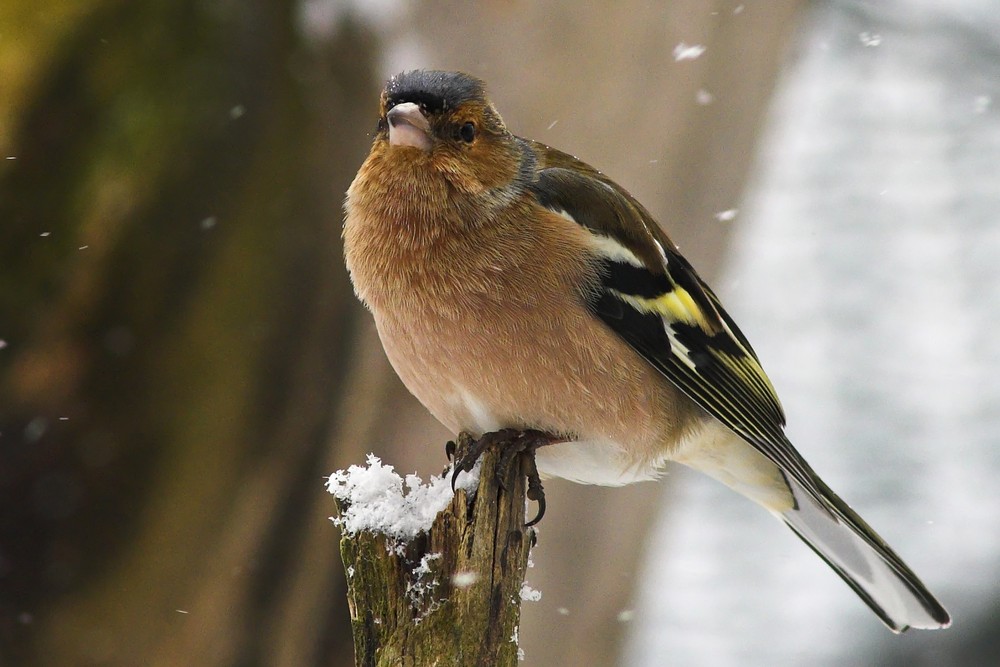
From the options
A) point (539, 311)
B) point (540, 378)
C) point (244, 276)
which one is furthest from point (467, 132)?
point (244, 276)

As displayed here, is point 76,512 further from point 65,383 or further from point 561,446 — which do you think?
point 561,446

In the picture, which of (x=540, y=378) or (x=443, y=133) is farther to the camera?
(x=443, y=133)

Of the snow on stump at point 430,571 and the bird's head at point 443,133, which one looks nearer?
the snow on stump at point 430,571

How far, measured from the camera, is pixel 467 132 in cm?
268

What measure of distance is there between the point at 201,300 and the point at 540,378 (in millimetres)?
1680

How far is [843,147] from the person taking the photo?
757 centimetres

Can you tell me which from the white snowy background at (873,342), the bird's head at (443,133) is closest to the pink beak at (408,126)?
the bird's head at (443,133)

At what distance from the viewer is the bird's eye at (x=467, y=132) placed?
2672 mm

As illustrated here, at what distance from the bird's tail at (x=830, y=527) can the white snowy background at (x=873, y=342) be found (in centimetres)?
313

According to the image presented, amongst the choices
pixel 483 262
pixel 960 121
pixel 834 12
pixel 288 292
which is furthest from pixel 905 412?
pixel 483 262

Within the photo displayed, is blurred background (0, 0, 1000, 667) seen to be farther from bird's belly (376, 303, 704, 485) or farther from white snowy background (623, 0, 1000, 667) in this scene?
white snowy background (623, 0, 1000, 667)

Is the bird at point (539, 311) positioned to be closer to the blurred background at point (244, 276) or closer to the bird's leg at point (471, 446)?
the bird's leg at point (471, 446)

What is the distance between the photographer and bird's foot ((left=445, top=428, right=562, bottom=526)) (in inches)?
92.4

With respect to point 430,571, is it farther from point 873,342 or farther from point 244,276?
point 873,342
